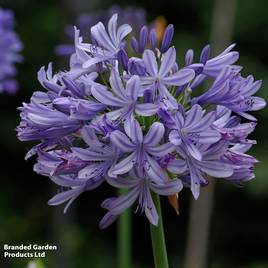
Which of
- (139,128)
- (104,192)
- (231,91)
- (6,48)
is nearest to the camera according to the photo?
(139,128)

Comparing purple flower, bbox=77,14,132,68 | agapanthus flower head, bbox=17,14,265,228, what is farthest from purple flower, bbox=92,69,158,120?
purple flower, bbox=77,14,132,68

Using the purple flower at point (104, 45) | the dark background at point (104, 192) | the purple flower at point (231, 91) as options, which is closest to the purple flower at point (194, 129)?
the purple flower at point (231, 91)

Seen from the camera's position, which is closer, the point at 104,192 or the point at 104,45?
the point at 104,45

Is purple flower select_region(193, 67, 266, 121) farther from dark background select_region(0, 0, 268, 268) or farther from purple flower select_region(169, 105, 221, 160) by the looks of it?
dark background select_region(0, 0, 268, 268)

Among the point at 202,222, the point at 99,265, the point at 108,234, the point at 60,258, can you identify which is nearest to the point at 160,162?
the point at 202,222

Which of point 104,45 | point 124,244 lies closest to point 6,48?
point 124,244

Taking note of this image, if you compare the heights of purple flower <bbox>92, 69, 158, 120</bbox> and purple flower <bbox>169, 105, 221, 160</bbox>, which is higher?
purple flower <bbox>92, 69, 158, 120</bbox>

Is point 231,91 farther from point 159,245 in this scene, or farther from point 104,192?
point 104,192

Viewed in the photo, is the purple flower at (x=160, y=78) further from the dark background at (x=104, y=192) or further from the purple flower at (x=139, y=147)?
the dark background at (x=104, y=192)
